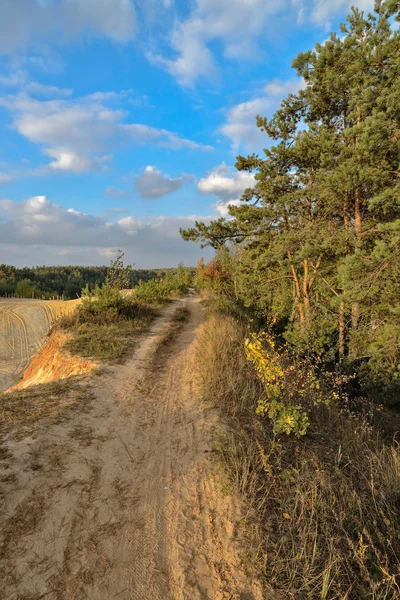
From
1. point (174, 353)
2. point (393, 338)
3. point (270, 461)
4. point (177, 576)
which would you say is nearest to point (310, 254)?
point (393, 338)

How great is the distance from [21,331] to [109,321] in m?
6.72

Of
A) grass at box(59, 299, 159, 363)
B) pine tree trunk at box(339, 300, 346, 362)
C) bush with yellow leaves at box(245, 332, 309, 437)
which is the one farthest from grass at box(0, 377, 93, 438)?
pine tree trunk at box(339, 300, 346, 362)

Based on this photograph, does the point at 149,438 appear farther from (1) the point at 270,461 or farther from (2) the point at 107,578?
(2) the point at 107,578

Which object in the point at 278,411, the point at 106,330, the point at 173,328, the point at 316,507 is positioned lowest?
the point at 316,507

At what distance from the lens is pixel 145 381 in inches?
241

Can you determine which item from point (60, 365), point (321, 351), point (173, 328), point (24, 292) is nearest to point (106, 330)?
point (60, 365)

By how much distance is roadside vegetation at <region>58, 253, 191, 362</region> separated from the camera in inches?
287

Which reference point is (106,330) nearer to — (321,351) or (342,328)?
(321,351)

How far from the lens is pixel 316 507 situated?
110 inches

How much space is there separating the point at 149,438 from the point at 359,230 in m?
8.09

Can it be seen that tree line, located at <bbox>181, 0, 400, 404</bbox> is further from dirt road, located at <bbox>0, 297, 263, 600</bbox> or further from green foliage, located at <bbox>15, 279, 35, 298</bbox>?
green foliage, located at <bbox>15, 279, 35, 298</bbox>

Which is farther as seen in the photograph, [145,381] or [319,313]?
[319,313]

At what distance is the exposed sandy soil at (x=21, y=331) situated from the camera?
1150 cm

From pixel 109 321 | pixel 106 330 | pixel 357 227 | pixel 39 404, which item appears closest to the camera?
pixel 39 404
